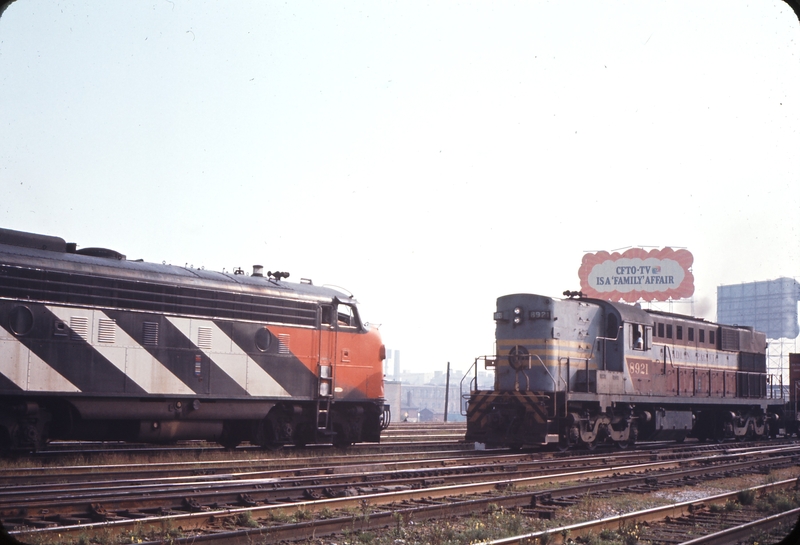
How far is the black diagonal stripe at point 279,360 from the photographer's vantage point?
1791 cm

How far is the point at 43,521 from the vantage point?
9.20m

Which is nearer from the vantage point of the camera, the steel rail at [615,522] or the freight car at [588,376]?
the steel rail at [615,522]

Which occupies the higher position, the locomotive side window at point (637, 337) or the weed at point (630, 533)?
the locomotive side window at point (637, 337)

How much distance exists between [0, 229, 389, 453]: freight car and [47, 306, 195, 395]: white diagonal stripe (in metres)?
0.02

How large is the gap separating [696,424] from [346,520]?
19.6 m

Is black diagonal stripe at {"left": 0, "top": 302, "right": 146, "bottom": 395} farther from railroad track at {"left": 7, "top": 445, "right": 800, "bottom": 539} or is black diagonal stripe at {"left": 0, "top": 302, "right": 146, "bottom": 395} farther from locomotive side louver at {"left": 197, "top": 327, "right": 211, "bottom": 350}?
railroad track at {"left": 7, "top": 445, "right": 800, "bottom": 539}

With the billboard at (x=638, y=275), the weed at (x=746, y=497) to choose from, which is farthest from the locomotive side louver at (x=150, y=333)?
the billboard at (x=638, y=275)

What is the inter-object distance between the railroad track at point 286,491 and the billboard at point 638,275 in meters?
41.0

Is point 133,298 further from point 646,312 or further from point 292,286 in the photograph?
point 646,312

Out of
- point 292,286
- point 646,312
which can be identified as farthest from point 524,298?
point 292,286

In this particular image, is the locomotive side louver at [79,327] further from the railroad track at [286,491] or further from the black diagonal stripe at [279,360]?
the railroad track at [286,491]

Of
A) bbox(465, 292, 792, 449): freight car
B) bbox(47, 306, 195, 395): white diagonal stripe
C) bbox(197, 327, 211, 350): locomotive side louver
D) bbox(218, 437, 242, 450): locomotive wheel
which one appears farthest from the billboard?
bbox(47, 306, 195, 395): white diagonal stripe

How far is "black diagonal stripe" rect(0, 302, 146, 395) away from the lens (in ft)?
47.4

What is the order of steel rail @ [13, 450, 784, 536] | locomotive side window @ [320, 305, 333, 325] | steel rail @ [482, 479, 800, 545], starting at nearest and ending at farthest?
1. steel rail @ [13, 450, 784, 536]
2. steel rail @ [482, 479, 800, 545]
3. locomotive side window @ [320, 305, 333, 325]
